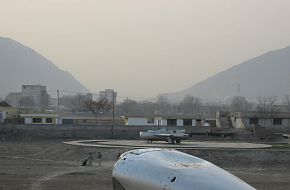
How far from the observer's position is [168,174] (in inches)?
270

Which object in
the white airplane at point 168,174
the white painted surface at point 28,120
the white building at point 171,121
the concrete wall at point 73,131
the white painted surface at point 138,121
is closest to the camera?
the white airplane at point 168,174

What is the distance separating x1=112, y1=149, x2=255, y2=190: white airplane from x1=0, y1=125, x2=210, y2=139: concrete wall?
77115 millimetres

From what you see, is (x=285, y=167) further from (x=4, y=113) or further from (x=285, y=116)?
(x=4, y=113)

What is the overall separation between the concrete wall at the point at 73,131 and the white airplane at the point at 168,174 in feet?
253

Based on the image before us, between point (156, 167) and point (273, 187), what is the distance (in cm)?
2060

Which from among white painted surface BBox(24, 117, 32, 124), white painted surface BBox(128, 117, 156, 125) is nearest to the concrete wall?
white painted surface BBox(24, 117, 32, 124)

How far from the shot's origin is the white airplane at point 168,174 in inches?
255

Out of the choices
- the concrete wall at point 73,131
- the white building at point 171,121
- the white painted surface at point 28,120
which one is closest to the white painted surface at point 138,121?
the white building at point 171,121

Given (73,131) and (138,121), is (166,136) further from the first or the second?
(138,121)

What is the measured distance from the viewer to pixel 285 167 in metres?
46.1

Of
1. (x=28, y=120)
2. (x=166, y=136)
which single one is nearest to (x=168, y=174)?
(x=166, y=136)

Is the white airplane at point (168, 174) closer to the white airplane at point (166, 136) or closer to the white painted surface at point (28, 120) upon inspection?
the white airplane at point (166, 136)

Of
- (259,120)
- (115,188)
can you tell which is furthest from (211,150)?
(259,120)

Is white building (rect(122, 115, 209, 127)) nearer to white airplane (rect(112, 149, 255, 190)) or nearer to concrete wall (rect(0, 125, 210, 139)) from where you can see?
concrete wall (rect(0, 125, 210, 139))
